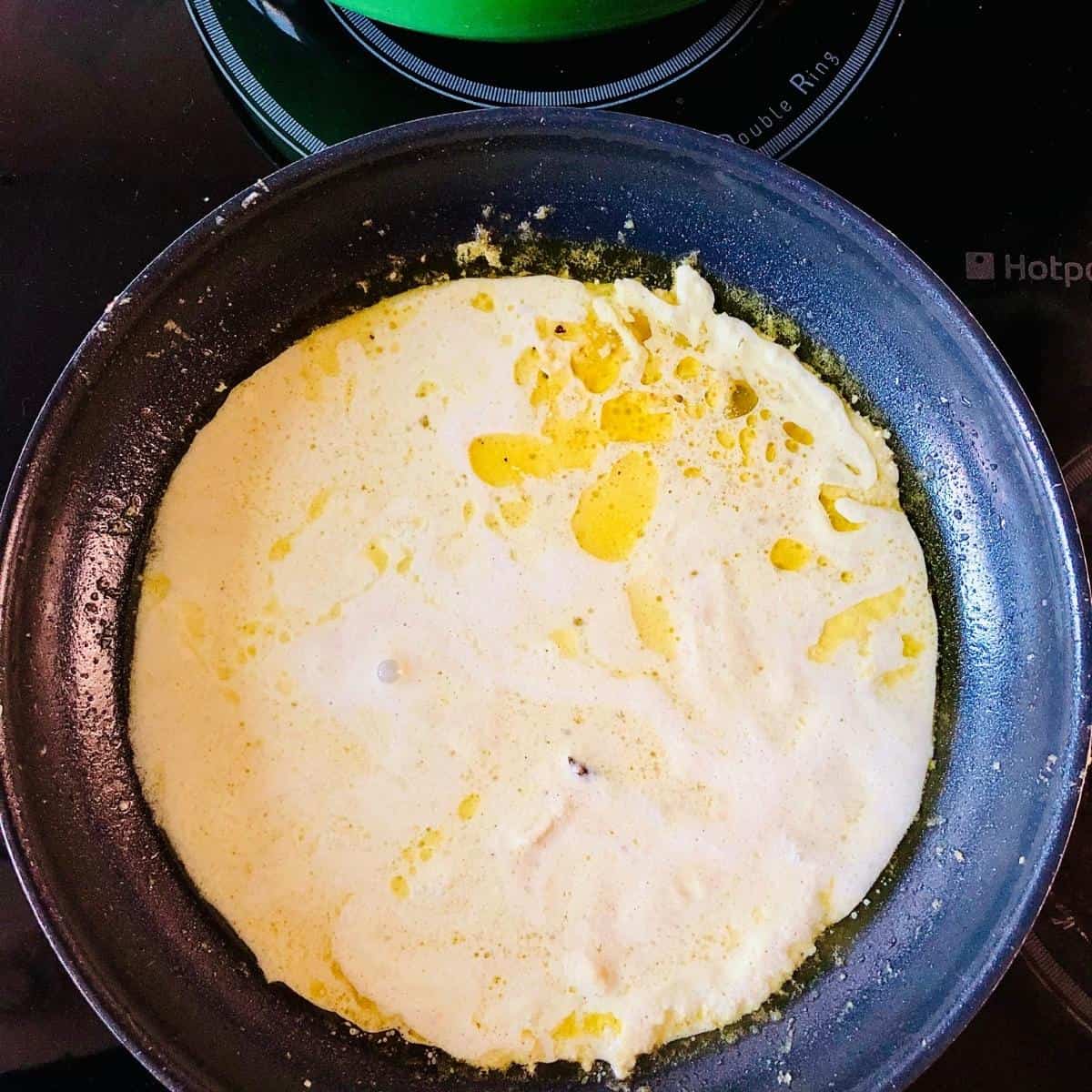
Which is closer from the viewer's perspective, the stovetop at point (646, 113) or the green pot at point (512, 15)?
the green pot at point (512, 15)

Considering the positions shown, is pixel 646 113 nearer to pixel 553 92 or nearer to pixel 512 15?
pixel 553 92

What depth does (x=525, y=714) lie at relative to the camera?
1.12 metres

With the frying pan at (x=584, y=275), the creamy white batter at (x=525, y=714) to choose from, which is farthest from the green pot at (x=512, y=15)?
the creamy white batter at (x=525, y=714)

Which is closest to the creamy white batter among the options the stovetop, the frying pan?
the frying pan

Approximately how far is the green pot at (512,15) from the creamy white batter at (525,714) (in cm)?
30

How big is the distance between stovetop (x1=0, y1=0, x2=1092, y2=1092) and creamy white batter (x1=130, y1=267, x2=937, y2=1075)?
21cm

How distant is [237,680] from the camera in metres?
1.12

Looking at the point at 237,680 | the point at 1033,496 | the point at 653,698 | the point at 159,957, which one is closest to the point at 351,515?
the point at 237,680

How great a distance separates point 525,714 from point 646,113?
2.01 ft

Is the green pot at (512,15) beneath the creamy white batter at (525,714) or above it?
above

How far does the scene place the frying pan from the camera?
41.1 inches

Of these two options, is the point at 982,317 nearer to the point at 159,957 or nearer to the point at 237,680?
the point at 237,680

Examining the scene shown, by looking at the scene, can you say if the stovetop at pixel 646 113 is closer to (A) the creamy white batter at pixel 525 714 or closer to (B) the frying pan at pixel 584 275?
(B) the frying pan at pixel 584 275

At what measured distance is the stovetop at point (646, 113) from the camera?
1132 millimetres
